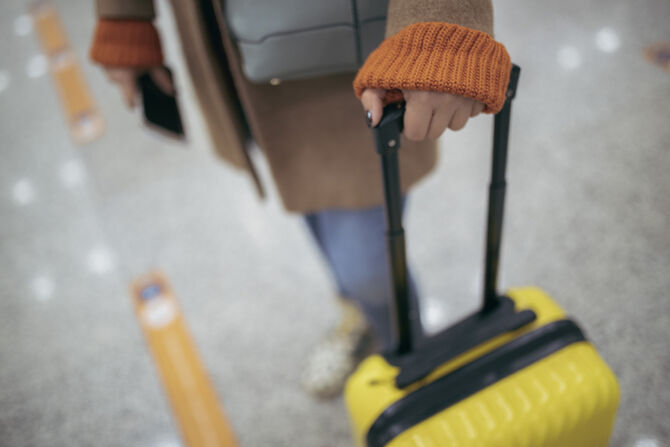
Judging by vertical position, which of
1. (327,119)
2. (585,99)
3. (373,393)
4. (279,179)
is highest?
(327,119)

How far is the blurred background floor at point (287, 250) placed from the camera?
1.29 meters

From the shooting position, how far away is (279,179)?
34.4 inches

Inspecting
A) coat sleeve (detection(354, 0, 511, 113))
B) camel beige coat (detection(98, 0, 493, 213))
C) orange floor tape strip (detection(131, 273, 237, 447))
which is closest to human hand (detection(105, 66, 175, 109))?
camel beige coat (detection(98, 0, 493, 213))

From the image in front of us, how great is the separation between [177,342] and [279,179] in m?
0.89

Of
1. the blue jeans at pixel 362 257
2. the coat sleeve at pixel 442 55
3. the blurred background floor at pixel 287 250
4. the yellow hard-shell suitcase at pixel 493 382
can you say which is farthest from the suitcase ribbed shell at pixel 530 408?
the blurred background floor at pixel 287 250

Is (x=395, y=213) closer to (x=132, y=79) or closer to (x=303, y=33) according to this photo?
(x=303, y=33)

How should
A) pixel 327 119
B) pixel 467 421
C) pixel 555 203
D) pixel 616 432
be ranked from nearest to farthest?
1. pixel 467 421
2. pixel 327 119
3. pixel 616 432
4. pixel 555 203

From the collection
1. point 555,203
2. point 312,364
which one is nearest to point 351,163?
point 312,364

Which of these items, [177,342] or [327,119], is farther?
[177,342]

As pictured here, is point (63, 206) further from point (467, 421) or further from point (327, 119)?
point (467, 421)

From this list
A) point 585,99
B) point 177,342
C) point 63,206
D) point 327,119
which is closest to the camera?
point 327,119

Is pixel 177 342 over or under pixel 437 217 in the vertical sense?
under

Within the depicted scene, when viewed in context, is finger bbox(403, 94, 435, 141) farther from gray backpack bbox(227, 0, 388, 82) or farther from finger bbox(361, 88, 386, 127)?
gray backpack bbox(227, 0, 388, 82)

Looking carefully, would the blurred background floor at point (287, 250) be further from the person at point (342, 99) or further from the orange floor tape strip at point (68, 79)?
the person at point (342, 99)
